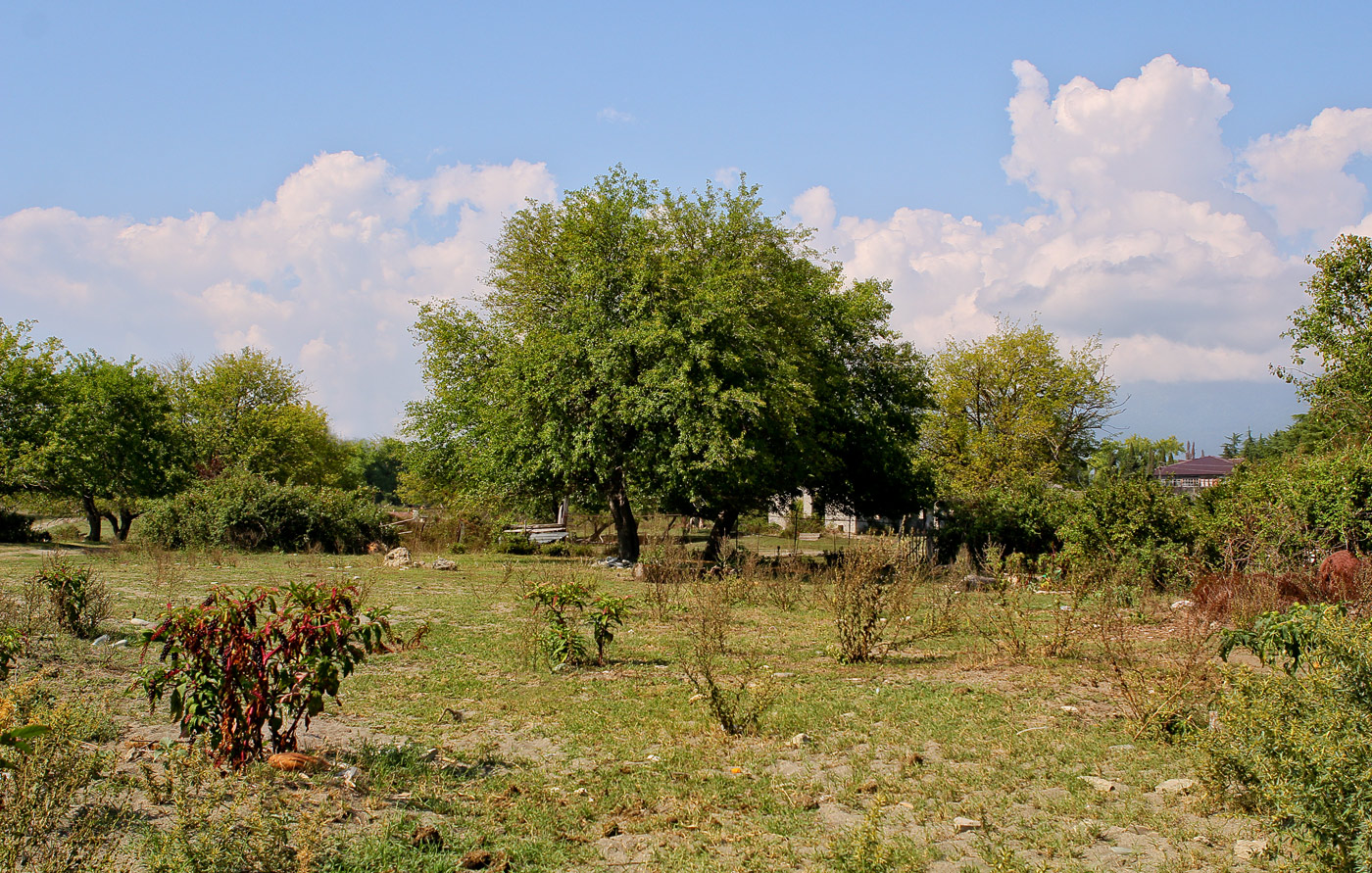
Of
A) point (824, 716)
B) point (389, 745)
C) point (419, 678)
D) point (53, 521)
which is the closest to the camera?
point (389, 745)

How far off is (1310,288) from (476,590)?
Result: 19.9 meters

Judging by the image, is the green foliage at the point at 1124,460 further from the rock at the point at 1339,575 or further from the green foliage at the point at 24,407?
the green foliage at the point at 24,407

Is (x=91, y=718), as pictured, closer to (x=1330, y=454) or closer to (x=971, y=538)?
(x=1330, y=454)

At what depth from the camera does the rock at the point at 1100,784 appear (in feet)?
15.9

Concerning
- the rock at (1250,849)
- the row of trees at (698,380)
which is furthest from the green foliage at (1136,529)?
the rock at (1250,849)

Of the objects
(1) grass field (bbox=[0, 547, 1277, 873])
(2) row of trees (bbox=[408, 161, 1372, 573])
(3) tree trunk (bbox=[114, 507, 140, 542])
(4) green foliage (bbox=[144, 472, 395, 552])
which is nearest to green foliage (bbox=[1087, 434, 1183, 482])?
(2) row of trees (bbox=[408, 161, 1372, 573])

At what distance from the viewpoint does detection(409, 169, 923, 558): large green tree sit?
19.8 metres

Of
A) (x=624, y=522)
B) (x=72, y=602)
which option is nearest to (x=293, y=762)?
(x=72, y=602)

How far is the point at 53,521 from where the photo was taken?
3734 centimetres

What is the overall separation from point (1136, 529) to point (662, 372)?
10435 millimetres

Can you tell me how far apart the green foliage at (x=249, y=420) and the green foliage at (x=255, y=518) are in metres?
18.9

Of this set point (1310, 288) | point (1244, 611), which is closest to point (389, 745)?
point (1244, 611)

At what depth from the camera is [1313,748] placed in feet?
11.0

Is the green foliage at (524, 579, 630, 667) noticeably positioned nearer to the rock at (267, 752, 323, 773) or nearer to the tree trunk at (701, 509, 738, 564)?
the rock at (267, 752, 323, 773)
